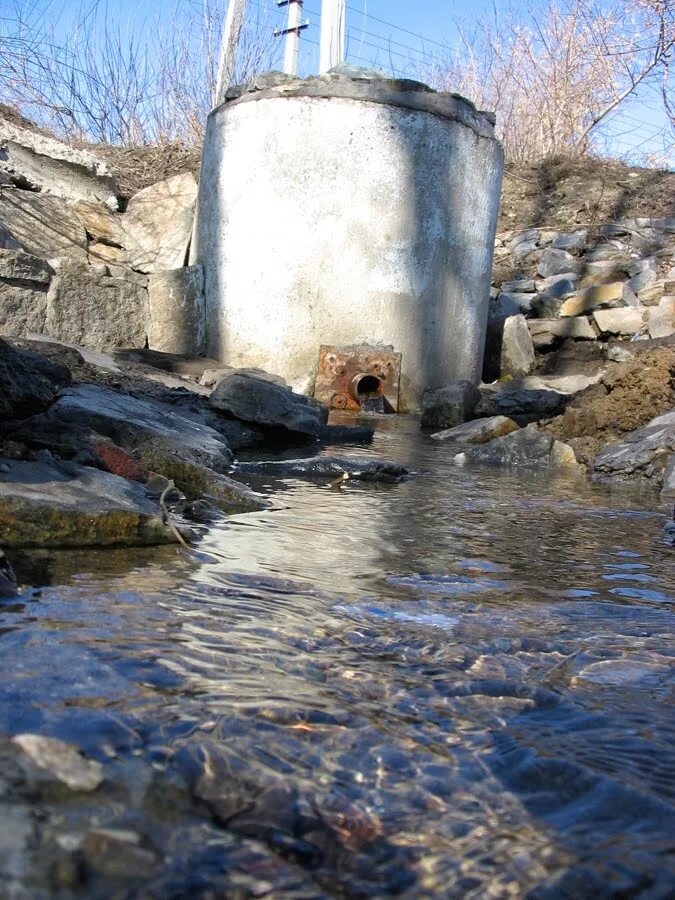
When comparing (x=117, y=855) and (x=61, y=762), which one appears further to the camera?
(x=61, y=762)

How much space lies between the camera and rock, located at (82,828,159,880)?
37.0 inches

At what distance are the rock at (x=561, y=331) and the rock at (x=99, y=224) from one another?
4895 mm

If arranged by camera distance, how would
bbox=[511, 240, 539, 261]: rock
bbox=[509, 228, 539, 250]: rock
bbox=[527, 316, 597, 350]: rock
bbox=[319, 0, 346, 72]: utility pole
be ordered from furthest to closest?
bbox=[509, 228, 539, 250]: rock, bbox=[511, 240, 539, 261]: rock, bbox=[319, 0, 346, 72]: utility pole, bbox=[527, 316, 597, 350]: rock

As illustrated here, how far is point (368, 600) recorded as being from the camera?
214 cm

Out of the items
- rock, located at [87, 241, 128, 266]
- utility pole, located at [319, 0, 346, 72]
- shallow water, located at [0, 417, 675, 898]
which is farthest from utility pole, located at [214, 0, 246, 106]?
shallow water, located at [0, 417, 675, 898]

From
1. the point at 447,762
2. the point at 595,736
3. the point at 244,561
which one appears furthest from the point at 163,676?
the point at 244,561

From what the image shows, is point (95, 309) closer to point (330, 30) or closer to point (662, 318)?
point (662, 318)

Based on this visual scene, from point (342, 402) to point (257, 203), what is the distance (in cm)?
202

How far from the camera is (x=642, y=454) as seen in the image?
5.24 meters

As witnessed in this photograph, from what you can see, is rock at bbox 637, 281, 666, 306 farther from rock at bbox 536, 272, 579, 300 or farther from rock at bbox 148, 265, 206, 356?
rock at bbox 148, 265, 206, 356

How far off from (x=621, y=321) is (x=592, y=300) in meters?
0.80

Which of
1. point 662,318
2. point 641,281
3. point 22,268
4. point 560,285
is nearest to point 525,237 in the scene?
point 560,285

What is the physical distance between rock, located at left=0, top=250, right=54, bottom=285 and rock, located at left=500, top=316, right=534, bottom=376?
4.89 m

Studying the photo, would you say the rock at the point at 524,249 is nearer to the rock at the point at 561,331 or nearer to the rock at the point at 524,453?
the rock at the point at 561,331
